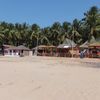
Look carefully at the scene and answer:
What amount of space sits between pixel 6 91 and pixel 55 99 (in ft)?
8.19

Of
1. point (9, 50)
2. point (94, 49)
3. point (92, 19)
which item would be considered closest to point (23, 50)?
point (9, 50)

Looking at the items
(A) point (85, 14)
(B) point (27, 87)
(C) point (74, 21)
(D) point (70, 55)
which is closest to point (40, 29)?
(C) point (74, 21)

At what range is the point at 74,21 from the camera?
84.9 m

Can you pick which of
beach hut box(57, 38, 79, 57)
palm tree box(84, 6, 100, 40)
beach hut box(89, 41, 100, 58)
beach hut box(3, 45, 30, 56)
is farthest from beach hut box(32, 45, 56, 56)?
beach hut box(89, 41, 100, 58)

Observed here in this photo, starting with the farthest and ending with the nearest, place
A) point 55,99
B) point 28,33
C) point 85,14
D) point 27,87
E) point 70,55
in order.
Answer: point 28,33 < point 85,14 < point 70,55 < point 27,87 < point 55,99

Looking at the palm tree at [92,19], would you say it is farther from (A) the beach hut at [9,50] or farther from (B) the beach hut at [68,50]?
(A) the beach hut at [9,50]

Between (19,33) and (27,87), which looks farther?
(19,33)

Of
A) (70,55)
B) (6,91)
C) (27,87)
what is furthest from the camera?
(70,55)

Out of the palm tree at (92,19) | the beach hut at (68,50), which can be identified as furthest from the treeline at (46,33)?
the beach hut at (68,50)

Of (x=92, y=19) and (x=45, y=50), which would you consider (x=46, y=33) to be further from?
(x=92, y=19)

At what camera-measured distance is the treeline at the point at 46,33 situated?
7722 centimetres

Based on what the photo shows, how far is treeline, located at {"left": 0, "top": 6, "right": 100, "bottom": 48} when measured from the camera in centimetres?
7722

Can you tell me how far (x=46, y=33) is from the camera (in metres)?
88.8

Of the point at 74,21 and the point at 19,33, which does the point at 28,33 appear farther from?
the point at 74,21
